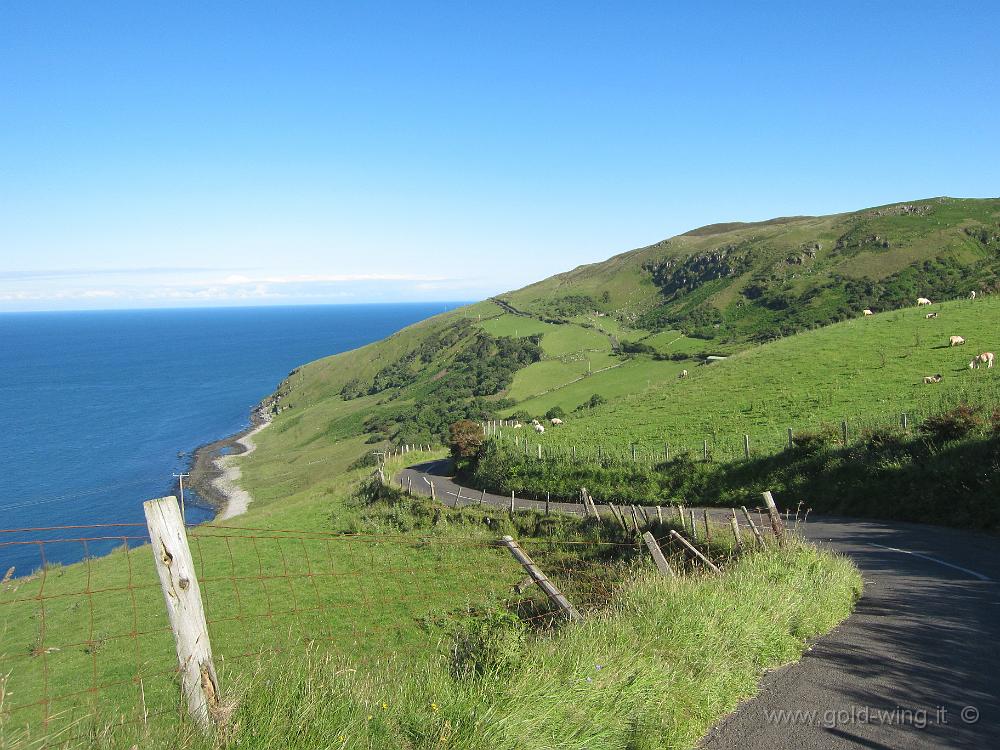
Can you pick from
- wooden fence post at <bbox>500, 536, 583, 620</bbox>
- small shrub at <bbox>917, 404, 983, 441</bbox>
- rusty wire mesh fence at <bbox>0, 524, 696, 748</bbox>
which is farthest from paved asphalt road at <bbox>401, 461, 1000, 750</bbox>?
small shrub at <bbox>917, 404, 983, 441</bbox>

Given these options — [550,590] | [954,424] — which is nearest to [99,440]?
[550,590]

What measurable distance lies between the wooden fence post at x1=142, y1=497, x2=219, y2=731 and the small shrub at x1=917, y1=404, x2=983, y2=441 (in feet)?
78.5

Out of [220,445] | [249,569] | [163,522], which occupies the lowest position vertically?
[220,445]

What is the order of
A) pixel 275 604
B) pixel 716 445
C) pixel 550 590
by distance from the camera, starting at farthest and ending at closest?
pixel 716 445, pixel 275 604, pixel 550 590

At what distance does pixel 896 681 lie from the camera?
6910mm

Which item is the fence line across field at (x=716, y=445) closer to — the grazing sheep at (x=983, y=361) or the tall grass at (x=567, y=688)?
the grazing sheep at (x=983, y=361)

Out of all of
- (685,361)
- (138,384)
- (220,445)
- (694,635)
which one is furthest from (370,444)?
(138,384)

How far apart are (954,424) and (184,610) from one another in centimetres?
2406

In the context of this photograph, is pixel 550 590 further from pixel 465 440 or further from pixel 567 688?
pixel 465 440

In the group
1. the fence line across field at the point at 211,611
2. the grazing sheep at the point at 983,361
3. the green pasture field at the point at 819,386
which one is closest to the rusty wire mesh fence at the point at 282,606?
the fence line across field at the point at 211,611

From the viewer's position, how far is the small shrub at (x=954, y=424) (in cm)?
2077

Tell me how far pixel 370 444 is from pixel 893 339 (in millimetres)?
59824

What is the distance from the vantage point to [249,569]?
2686cm

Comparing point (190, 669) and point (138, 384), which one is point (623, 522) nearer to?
point (190, 669)
